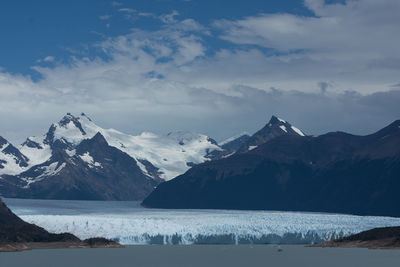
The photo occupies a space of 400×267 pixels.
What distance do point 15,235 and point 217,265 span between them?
189 ft

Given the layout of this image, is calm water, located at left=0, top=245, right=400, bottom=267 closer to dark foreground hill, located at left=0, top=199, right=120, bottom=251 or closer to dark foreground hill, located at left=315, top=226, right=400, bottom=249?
dark foreground hill, located at left=0, top=199, right=120, bottom=251

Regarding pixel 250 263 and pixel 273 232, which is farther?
pixel 273 232

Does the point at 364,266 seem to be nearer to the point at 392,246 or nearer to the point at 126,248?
the point at 392,246

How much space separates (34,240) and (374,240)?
247 ft

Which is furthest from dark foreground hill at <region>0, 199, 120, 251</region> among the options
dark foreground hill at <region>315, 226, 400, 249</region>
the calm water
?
dark foreground hill at <region>315, 226, 400, 249</region>

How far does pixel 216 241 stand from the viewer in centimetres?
19438

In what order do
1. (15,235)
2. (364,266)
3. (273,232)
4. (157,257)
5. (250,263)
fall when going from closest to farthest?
(364,266)
(250,263)
(157,257)
(15,235)
(273,232)

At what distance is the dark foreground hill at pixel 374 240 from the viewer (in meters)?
176

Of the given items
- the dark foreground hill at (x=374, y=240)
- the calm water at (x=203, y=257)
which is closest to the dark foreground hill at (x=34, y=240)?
the calm water at (x=203, y=257)

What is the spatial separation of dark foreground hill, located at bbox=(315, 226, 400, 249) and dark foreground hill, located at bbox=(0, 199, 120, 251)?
5225 cm

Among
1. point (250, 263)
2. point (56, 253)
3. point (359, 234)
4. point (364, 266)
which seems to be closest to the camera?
point (364, 266)

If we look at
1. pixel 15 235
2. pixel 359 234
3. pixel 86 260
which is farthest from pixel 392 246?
pixel 15 235

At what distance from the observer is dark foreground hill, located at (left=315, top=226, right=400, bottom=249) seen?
176500 millimetres

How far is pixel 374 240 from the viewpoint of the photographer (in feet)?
591
